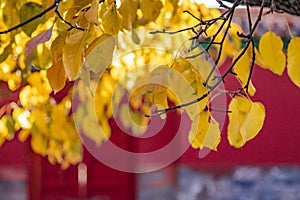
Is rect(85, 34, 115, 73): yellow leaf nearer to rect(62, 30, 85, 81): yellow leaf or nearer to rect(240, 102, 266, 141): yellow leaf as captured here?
rect(62, 30, 85, 81): yellow leaf

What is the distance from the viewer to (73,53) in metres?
0.86

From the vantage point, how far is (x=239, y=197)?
394 cm

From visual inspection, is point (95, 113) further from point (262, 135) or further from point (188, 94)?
point (262, 135)

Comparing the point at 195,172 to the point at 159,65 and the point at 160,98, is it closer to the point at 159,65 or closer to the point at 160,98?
the point at 159,65

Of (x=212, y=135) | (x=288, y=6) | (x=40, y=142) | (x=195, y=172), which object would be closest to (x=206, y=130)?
(x=212, y=135)

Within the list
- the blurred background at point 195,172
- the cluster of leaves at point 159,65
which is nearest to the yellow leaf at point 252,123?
the cluster of leaves at point 159,65

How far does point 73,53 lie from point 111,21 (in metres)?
0.10

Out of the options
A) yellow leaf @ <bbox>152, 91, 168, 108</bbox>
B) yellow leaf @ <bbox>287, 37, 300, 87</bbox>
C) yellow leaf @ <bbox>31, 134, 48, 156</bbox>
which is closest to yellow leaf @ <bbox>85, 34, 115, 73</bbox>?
yellow leaf @ <bbox>152, 91, 168, 108</bbox>

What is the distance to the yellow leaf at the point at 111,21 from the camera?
93 cm

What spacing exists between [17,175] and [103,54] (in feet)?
10.6

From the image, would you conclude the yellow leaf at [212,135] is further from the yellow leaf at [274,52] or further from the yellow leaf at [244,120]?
the yellow leaf at [274,52]

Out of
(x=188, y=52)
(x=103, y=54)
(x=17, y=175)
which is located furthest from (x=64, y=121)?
(x=17, y=175)

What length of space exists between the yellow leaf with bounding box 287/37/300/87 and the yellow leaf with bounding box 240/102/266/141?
0.11 metres

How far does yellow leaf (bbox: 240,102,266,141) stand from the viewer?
90 cm
